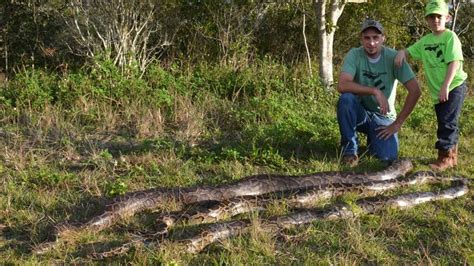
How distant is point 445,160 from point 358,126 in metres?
1.09

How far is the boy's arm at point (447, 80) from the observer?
5.57m

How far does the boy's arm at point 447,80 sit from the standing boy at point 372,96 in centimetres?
36

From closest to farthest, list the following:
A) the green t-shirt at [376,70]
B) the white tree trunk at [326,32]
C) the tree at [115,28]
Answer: the green t-shirt at [376,70] < the white tree trunk at [326,32] < the tree at [115,28]

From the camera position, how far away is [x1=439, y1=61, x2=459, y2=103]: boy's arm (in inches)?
219

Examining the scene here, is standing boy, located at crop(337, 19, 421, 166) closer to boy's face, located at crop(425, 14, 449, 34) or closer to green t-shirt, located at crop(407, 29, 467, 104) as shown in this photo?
green t-shirt, located at crop(407, 29, 467, 104)

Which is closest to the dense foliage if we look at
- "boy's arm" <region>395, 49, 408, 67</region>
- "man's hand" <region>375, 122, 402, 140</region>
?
"man's hand" <region>375, 122, 402, 140</region>

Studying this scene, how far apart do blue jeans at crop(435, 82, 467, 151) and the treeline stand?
3852mm

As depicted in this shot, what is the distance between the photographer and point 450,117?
228 inches

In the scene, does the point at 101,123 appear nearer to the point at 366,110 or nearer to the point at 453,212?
the point at 366,110

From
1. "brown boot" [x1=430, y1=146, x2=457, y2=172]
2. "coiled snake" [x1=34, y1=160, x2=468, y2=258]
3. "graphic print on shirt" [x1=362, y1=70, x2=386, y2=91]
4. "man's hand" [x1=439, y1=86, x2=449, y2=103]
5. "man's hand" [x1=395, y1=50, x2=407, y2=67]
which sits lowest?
"brown boot" [x1=430, y1=146, x2=457, y2=172]

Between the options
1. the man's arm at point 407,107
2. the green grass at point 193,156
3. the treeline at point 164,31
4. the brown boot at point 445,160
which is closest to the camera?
the green grass at point 193,156

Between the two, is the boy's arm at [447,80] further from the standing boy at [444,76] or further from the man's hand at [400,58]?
the man's hand at [400,58]

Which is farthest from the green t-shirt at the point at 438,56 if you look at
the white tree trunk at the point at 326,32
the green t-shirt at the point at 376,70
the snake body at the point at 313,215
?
the white tree trunk at the point at 326,32

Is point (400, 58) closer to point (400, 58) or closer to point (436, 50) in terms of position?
point (400, 58)
